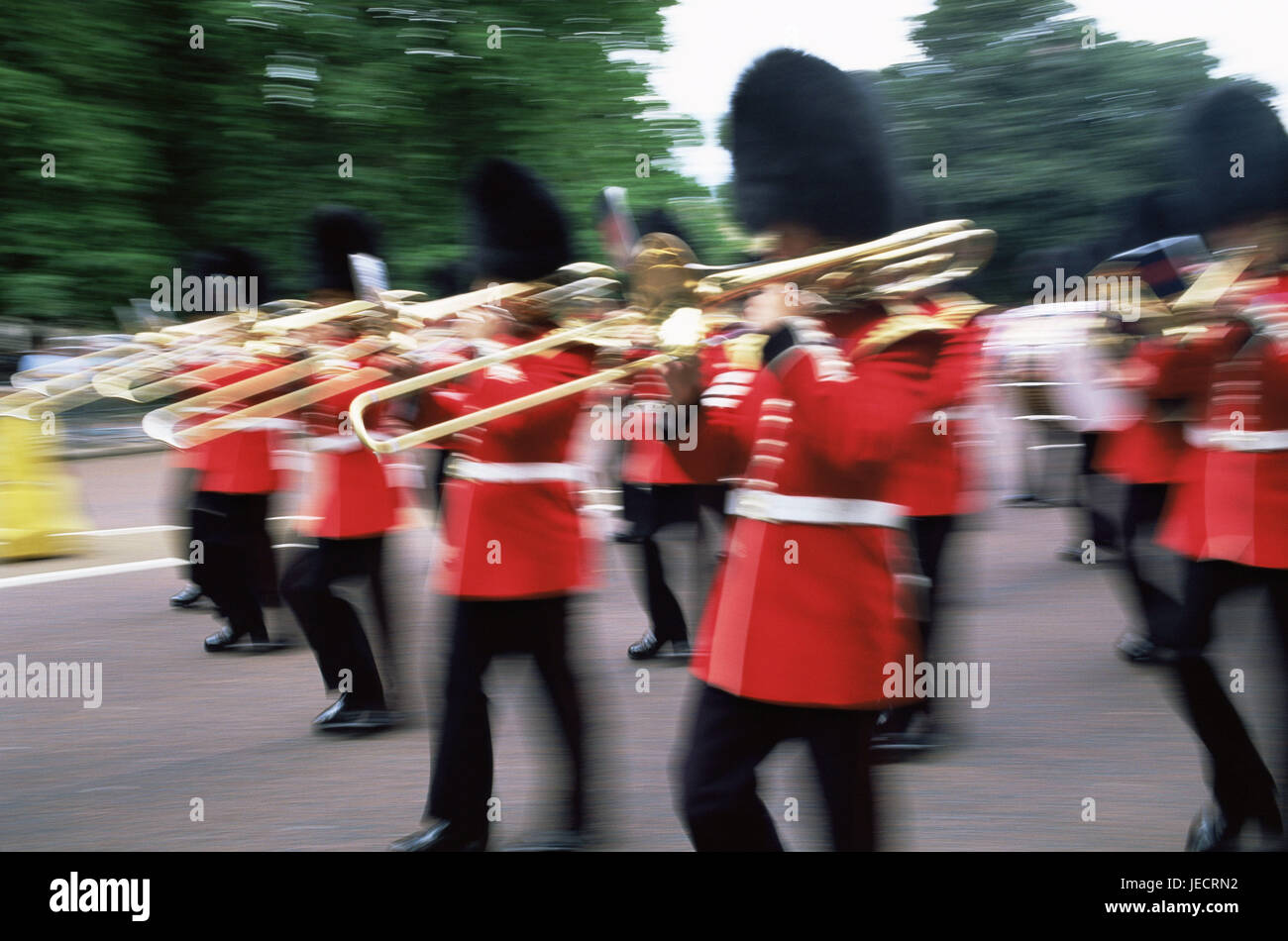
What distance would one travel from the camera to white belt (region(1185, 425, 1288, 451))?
12.1 feet

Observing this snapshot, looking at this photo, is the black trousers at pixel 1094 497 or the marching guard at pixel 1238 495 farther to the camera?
the black trousers at pixel 1094 497

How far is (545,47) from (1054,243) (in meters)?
9.05

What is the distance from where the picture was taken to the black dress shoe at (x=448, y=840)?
153 inches

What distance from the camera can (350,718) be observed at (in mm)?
5395

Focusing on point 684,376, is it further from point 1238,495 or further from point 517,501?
point 1238,495

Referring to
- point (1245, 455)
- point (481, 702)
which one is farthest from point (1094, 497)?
point (481, 702)

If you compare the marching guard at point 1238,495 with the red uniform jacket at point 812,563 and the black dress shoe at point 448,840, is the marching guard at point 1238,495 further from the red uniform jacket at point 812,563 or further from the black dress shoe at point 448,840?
the black dress shoe at point 448,840

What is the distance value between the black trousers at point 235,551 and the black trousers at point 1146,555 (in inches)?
151

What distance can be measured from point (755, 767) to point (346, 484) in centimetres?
286

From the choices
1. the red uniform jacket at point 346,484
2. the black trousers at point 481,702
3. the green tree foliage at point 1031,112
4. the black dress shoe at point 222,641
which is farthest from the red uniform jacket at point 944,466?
the green tree foliage at point 1031,112

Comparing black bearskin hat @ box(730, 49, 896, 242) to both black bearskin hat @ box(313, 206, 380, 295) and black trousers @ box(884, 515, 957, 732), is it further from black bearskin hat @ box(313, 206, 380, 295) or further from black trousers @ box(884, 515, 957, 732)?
black bearskin hat @ box(313, 206, 380, 295)

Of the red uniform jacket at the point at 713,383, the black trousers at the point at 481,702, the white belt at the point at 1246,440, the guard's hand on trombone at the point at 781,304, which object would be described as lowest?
the black trousers at the point at 481,702

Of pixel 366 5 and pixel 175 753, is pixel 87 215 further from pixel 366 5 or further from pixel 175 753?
pixel 175 753

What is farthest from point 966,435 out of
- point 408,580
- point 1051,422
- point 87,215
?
point 87,215
